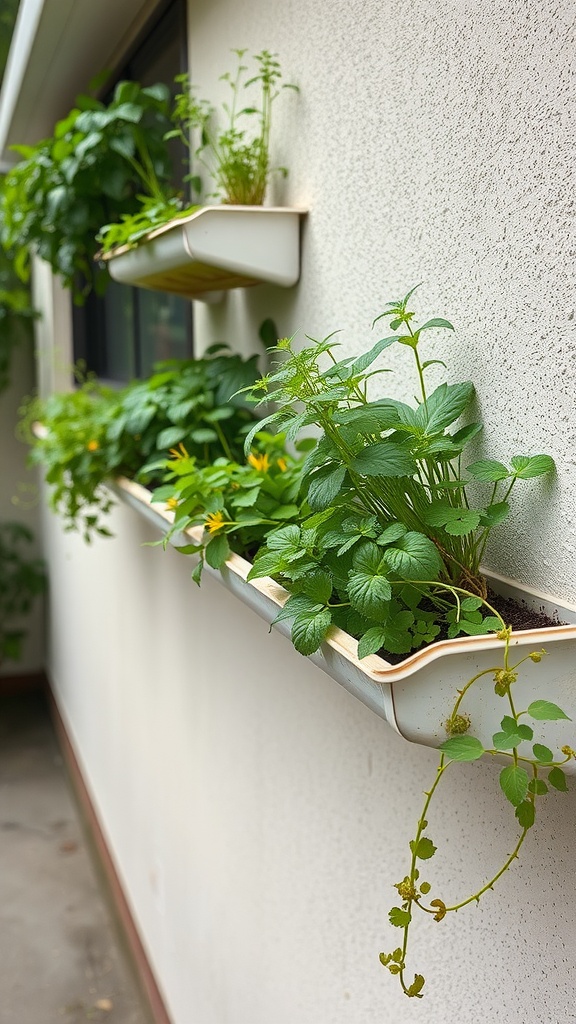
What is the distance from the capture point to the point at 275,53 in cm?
125

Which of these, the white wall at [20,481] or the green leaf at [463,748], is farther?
the white wall at [20,481]

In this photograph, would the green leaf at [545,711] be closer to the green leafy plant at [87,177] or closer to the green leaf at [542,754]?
the green leaf at [542,754]

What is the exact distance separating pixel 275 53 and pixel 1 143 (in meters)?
2.04

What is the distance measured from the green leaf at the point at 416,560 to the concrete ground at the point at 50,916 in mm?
2146

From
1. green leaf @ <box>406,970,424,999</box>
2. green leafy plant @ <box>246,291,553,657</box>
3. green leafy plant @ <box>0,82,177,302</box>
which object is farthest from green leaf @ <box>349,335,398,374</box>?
green leafy plant @ <box>0,82,177,302</box>

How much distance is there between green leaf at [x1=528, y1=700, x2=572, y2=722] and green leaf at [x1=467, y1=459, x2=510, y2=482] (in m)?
0.19

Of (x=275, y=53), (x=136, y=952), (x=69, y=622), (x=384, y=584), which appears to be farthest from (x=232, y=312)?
(x=69, y=622)

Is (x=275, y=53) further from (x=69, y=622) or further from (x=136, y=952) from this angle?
(x=69, y=622)

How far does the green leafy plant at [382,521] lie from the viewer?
0.69 metres

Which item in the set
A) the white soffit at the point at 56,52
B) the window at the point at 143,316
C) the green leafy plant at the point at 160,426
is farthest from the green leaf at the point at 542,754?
the white soffit at the point at 56,52

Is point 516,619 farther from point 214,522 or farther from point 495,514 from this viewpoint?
point 214,522

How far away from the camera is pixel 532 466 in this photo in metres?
0.71

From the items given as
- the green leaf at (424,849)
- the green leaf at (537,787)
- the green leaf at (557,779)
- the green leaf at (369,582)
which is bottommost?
the green leaf at (424,849)

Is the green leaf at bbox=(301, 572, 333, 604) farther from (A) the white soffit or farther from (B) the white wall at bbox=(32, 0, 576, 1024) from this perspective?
(A) the white soffit
